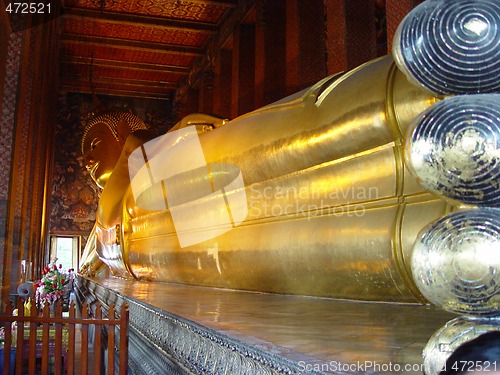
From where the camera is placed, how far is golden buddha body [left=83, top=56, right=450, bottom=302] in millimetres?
1217

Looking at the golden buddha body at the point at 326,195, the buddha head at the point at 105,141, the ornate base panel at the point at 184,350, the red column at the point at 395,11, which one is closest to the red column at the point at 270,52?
the buddha head at the point at 105,141

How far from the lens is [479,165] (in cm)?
52

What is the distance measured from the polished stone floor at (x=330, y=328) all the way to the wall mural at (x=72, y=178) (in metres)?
9.44

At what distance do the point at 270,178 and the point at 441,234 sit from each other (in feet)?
3.98

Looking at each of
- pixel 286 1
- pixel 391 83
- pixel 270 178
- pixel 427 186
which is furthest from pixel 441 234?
pixel 286 1

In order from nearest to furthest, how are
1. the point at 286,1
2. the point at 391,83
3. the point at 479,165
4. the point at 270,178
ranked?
1. the point at 479,165
2. the point at 391,83
3. the point at 270,178
4. the point at 286,1

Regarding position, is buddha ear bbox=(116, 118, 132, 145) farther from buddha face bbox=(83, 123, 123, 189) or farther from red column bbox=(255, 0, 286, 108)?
red column bbox=(255, 0, 286, 108)

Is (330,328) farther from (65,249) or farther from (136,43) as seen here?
(65,249)

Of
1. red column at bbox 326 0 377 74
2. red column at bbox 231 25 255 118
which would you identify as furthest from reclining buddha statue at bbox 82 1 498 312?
red column at bbox 231 25 255 118

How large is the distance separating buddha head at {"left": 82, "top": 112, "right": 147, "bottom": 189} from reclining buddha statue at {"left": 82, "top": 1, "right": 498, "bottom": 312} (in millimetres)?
2435

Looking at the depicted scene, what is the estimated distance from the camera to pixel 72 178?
1044 centimetres

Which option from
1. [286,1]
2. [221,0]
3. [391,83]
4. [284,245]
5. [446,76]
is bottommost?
[284,245]

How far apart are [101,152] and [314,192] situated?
148 inches

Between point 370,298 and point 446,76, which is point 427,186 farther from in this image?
point 370,298
